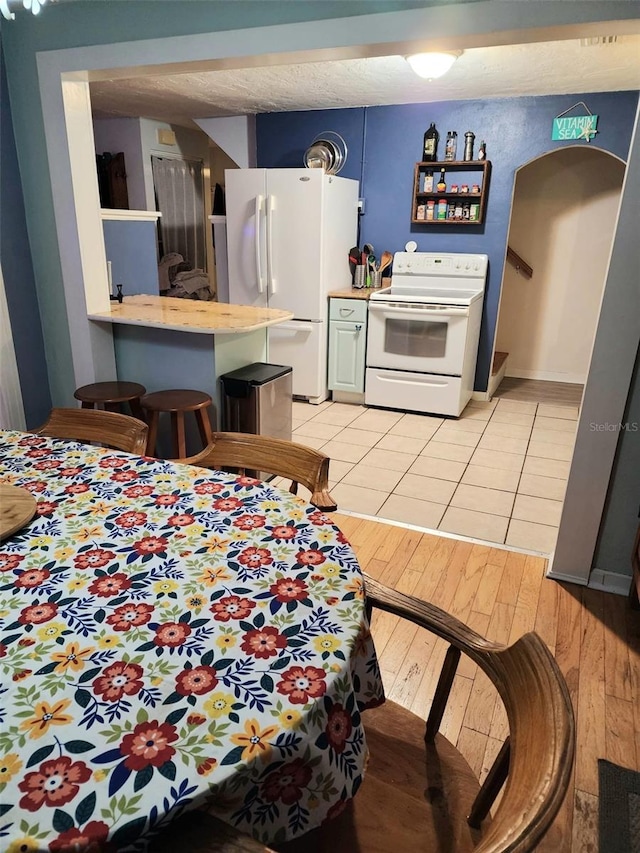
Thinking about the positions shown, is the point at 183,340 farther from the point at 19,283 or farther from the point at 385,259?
the point at 385,259

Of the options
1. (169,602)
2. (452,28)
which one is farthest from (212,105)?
(169,602)

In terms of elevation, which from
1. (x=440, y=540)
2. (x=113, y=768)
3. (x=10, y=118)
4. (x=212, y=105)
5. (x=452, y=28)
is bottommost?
(x=440, y=540)

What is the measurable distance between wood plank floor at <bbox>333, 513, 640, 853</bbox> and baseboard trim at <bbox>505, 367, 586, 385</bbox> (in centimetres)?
332

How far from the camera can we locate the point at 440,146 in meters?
4.41

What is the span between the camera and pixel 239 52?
2.24m

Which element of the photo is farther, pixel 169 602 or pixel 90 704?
pixel 169 602

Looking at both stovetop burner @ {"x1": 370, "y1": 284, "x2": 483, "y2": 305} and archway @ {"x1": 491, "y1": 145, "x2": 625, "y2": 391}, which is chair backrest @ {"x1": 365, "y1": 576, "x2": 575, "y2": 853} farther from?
archway @ {"x1": 491, "y1": 145, "x2": 625, "y2": 391}

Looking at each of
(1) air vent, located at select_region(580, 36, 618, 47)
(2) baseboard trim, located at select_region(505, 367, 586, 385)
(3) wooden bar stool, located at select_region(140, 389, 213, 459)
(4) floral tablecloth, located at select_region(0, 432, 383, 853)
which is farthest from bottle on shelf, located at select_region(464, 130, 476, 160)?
(4) floral tablecloth, located at select_region(0, 432, 383, 853)

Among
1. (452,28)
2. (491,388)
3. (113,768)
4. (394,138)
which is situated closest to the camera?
(113,768)

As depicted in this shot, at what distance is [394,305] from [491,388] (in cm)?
129

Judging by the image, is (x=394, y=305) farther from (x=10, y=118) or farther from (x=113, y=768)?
(x=113, y=768)

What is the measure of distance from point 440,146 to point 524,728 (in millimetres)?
4510

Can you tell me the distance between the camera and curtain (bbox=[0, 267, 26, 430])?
111 inches

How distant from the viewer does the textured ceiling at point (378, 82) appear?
302 cm
